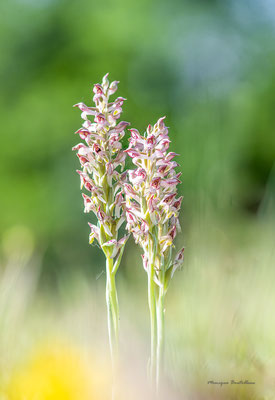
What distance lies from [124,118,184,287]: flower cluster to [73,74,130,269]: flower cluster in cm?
2

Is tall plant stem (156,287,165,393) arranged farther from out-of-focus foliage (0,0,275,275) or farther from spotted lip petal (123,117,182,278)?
out-of-focus foliage (0,0,275,275)

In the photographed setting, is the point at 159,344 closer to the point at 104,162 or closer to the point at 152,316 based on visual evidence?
the point at 152,316

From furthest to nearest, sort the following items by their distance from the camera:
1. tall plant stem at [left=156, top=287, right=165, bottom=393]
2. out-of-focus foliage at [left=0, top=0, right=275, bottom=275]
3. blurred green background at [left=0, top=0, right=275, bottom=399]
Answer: out-of-focus foliage at [left=0, top=0, right=275, bottom=275], blurred green background at [left=0, top=0, right=275, bottom=399], tall plant stem at [left=156, top=287, right=165, bottom=393]

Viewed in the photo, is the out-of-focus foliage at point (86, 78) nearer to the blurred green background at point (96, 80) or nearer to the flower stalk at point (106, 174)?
the blurred green background at point (96, 80)
